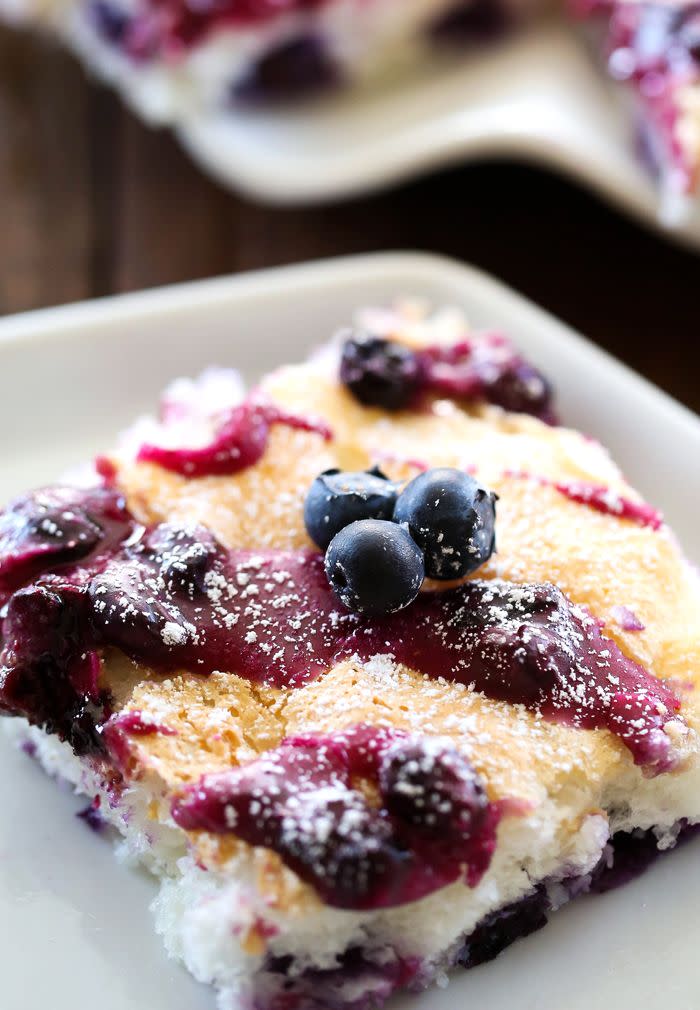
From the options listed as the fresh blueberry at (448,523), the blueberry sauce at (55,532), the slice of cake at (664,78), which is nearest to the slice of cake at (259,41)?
the slice of cake at (664,78)

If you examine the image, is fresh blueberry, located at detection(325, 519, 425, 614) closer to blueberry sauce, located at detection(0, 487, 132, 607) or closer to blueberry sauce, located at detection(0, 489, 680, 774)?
blueberry sauce, located at detection(0, 489, 680, 774)

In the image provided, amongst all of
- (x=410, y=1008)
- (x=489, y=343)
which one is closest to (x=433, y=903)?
(x=410, y=1008)

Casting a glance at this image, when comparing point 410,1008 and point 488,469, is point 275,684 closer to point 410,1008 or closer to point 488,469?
point 410,1008

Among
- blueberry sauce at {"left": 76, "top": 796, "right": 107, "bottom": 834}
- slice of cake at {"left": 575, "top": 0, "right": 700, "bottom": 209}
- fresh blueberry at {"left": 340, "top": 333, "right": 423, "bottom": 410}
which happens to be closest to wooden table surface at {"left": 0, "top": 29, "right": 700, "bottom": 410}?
slice of cake at {"left": 575, "top": 0, "right": 700, "bottom": 209}

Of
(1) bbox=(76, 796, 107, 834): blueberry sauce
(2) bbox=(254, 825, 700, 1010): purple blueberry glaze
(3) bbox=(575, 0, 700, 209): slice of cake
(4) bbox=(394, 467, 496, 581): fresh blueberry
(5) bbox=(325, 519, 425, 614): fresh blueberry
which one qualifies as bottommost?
(1) bbox=(76, 796, 107, 834): blueberry sauce

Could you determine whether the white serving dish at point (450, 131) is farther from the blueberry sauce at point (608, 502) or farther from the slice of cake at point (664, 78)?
the blueberry sauce at point (608, 502)
